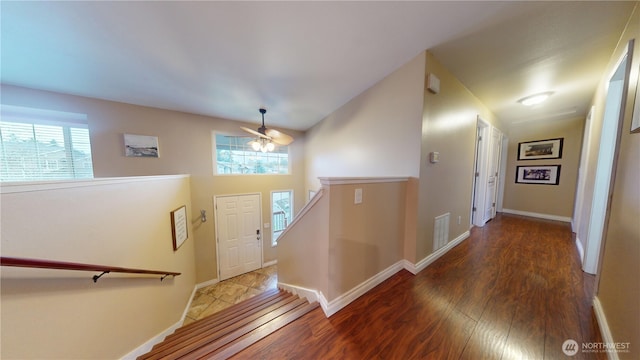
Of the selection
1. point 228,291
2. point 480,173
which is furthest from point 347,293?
point 480,173

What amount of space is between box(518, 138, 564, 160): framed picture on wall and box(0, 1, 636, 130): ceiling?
205cm

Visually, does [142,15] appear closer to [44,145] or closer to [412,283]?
[44,145]

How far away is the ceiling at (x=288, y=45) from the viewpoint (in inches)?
53.5

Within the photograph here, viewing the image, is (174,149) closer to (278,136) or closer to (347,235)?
(278,136)

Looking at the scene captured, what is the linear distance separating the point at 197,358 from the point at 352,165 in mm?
2787

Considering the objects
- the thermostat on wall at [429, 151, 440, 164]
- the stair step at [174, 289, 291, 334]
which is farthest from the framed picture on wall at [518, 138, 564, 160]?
the stair step at [174, 289, 291, 334]

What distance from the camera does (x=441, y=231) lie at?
2439mm

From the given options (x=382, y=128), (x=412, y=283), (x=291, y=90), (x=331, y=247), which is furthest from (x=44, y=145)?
(x=412, y=283)

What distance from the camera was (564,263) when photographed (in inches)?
86.4

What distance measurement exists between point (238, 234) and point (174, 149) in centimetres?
222

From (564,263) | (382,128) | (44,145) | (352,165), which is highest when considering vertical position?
(382,128)

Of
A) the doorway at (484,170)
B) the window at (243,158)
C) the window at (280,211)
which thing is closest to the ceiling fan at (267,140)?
the window at (243,158)

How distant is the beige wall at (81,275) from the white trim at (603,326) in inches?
130

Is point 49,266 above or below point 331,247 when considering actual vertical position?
above
